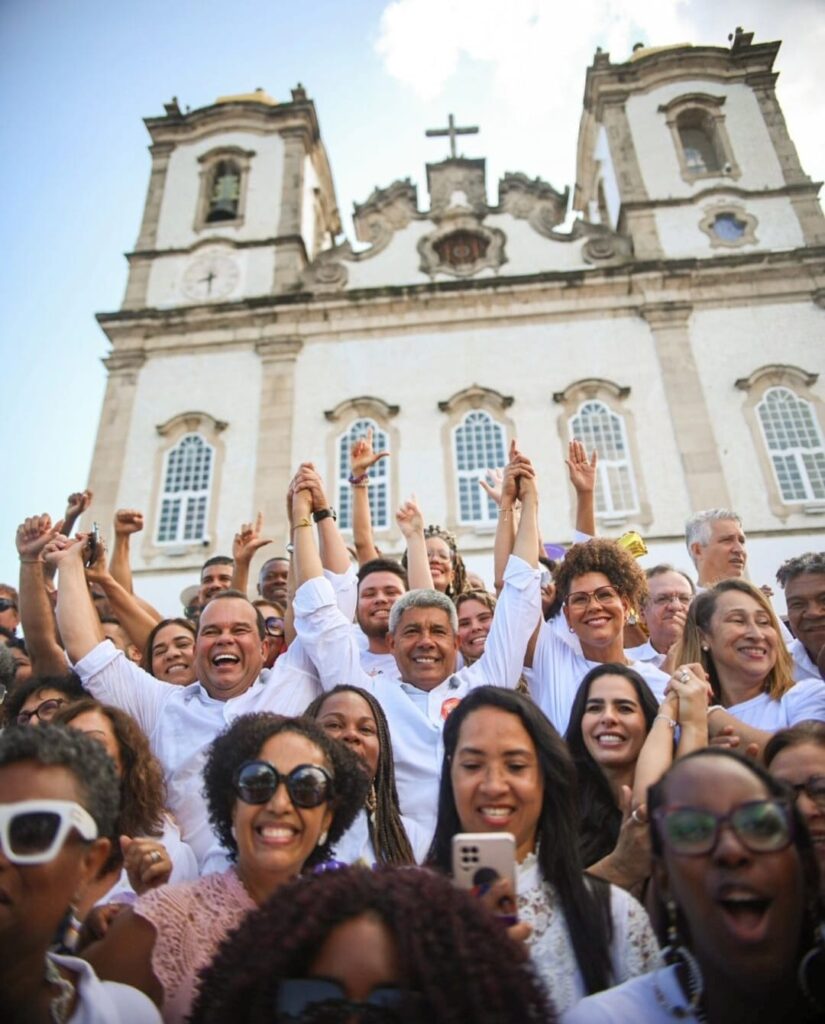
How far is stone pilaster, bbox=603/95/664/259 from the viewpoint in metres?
17.6

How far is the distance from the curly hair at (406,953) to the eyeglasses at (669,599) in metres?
3.94

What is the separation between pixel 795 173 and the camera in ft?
59.8

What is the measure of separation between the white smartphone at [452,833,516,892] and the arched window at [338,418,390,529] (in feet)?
43.0

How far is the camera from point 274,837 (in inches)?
96.0

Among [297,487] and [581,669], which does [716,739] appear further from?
[297,487]

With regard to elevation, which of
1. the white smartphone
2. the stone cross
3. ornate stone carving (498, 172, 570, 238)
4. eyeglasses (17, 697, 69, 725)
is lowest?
the white smartphone

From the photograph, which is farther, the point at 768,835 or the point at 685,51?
the point at 685,51

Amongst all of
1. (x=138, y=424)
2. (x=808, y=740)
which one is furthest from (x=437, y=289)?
(x=808, y=740)

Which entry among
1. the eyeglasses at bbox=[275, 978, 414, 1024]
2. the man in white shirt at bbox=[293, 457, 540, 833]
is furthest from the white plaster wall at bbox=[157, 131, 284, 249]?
the eyeglasses at bbox=[275, 978, 414, 1024]

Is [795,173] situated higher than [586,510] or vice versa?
[795,173]

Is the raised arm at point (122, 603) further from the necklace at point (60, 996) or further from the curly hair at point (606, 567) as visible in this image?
the necklace at point (60, 996)

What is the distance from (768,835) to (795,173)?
20.7m

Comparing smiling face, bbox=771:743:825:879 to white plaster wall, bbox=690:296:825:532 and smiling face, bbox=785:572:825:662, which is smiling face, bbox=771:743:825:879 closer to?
smiling face, bbox=785:572:825:662

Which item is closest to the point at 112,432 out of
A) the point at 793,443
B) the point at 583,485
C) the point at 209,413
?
the point at 209,413
